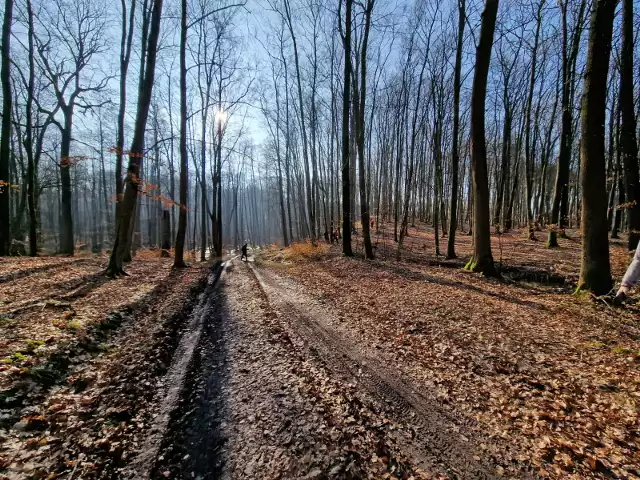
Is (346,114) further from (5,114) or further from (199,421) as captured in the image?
(5,114)

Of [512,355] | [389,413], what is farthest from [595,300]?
[389,413]

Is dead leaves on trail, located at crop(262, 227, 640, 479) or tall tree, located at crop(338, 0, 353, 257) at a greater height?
tall tree, located at crop(338, 0, 353, 257)

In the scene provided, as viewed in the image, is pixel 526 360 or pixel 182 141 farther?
pixel 182 141

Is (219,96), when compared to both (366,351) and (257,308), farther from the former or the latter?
(366,351)

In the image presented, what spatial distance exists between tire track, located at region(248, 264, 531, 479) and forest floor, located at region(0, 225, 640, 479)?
0.02 metres

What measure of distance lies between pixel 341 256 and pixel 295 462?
11911 millimetres

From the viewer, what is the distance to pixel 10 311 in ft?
18.4

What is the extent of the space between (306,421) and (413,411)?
122 cm

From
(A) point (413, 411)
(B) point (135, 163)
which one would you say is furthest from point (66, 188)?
(A) point (413, 411)

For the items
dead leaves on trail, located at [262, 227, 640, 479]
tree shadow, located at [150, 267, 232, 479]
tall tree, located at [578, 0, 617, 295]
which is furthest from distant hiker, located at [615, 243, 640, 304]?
tree shadow, located at [150, 267, 232, 479]

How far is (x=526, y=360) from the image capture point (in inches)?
171

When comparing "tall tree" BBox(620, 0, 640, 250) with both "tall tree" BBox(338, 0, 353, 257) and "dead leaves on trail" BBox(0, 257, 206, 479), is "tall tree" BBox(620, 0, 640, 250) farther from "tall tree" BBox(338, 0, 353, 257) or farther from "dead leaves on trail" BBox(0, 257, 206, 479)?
"dead leaves on trail" BBox(0, 257, 206, 479)

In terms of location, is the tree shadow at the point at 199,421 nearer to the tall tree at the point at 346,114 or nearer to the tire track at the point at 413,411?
the tire track at the point at 413,411

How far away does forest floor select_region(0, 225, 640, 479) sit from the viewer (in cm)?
269
